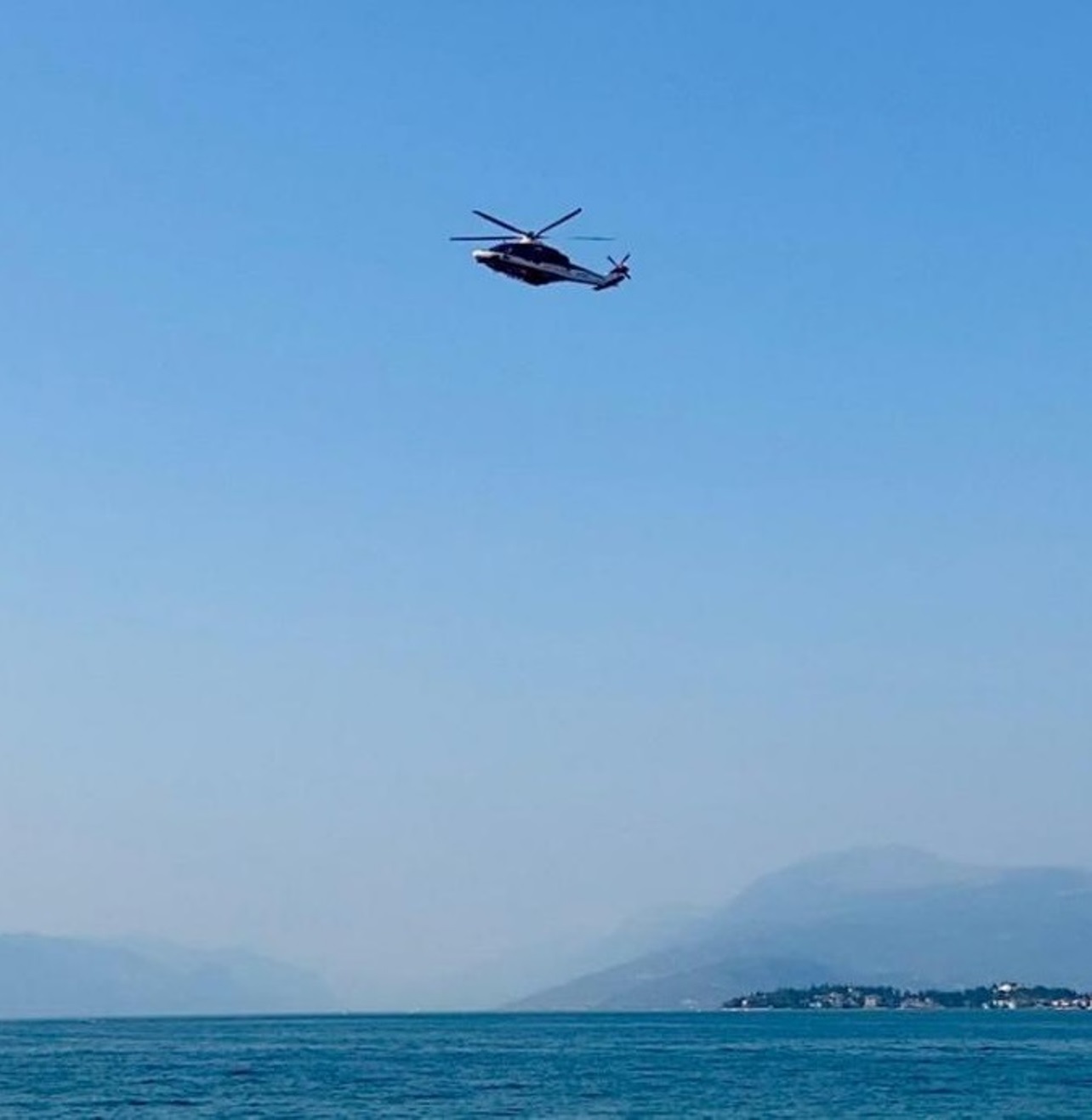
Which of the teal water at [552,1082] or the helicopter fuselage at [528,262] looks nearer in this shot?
the helicopter fuselage at [528,262]

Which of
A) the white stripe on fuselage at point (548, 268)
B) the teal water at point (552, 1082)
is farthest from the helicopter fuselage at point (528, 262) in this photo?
the teal water at point (552, 1082)

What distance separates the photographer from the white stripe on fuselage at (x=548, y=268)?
73562 mm

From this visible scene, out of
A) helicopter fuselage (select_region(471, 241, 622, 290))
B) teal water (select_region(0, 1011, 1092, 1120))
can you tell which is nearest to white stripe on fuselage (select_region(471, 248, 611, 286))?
helicopter fuselage (select_region(471, 241, 622, 290))

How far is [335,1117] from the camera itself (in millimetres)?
91500

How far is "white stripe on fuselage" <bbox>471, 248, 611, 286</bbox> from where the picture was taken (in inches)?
2896

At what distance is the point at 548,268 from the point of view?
2953 inches

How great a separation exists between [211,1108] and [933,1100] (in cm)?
4012

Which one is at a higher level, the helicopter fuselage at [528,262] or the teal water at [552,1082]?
the helicopter fuselage at [528,262]

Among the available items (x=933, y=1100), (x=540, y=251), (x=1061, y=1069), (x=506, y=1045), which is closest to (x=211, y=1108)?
(x=933, y=1100)

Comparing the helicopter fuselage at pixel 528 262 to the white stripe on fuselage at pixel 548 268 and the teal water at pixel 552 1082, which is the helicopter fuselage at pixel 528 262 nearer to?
the white stripe on fuselage at pixel 548 268

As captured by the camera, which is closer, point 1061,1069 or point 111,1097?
point 111,1097

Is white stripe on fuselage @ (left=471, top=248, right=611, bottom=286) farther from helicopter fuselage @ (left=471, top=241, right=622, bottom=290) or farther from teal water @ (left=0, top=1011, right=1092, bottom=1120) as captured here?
teal water @ (left=0, top=1011, right=1092, bottom=1120)

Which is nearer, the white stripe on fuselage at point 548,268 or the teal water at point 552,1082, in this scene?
the white stripe on fuselage at point 548,268

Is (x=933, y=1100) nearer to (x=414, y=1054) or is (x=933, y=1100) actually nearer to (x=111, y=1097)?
(x=111, y=1097)
